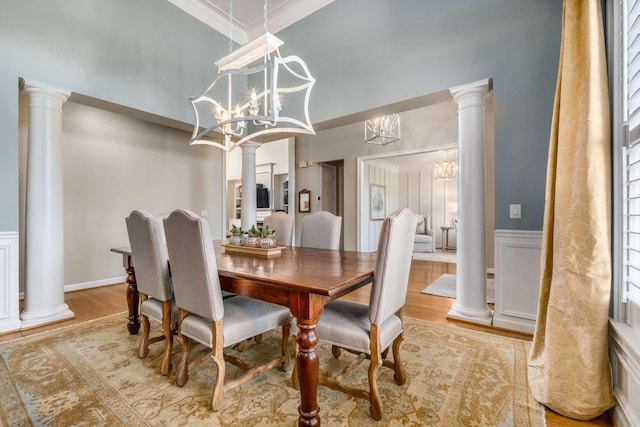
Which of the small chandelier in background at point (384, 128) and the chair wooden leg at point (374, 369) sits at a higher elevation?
the small chandelier in background at point (384, 128)

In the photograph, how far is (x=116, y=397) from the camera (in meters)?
1.62

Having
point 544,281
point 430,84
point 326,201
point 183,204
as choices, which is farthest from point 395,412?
point 326,201

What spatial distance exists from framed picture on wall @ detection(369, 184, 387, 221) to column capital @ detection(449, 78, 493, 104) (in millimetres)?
3681

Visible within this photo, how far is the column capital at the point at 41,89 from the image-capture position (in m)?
2.69

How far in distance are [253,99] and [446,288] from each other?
325 cm

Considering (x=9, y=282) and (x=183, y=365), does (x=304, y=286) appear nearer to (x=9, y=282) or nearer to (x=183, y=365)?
(x=183, y=365)

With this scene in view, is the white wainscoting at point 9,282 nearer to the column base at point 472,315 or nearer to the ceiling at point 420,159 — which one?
the column base at point 472,315

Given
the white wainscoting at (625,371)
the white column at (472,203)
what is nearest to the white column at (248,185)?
the white column at (472,203)

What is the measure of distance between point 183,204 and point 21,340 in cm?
281

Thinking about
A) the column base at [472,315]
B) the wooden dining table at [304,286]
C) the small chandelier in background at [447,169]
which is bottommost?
the column base at [472,315]

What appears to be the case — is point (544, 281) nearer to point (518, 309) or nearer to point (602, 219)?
point (602, 219)

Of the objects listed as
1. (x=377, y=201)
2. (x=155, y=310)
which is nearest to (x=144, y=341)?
(x=155, y=310)

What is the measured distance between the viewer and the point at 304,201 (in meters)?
6.61

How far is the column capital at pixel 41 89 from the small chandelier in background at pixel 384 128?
3.89 metres
